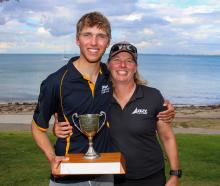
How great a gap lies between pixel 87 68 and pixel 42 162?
5.33m

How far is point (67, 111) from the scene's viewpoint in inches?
132

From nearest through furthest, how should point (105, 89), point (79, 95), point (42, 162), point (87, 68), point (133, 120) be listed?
point (79, 95) → point (87, 68) → point (105, 89) → point (133, 120) → point (42, 162)

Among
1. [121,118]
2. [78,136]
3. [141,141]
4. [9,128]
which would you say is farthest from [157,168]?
[9,128]

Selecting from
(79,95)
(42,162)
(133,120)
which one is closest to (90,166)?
(79,95)

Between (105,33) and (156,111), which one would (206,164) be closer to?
(156,111)

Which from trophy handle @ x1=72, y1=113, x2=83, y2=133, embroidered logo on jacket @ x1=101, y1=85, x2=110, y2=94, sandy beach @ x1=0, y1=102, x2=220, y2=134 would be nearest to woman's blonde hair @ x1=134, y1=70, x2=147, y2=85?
embroidered logo on jacket @ x1=101, y1=85, x2=110, y2=94

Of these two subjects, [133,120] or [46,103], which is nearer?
[46,103]

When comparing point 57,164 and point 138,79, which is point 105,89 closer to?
point 138,79

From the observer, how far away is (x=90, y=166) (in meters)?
→ 3.18

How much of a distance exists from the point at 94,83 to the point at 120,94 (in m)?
0.41

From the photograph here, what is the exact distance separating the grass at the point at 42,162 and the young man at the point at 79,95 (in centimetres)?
379

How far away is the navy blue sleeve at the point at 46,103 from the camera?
3.29m

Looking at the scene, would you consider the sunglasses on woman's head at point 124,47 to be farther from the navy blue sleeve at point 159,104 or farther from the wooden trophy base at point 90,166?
the wooden trophy base at point 90,166

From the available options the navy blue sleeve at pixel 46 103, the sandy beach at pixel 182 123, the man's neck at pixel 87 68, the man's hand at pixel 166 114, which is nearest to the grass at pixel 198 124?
the sandy beach at pixel 182 123
